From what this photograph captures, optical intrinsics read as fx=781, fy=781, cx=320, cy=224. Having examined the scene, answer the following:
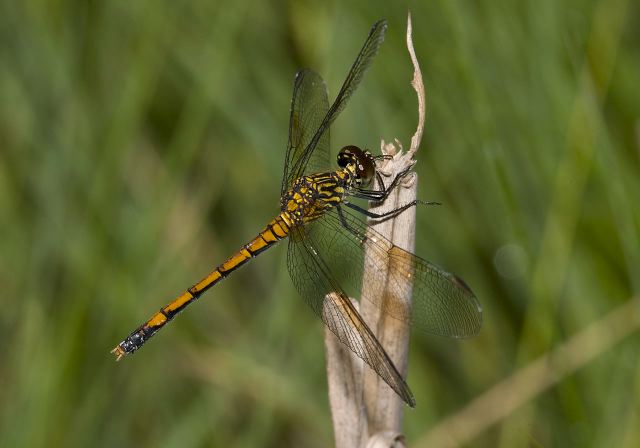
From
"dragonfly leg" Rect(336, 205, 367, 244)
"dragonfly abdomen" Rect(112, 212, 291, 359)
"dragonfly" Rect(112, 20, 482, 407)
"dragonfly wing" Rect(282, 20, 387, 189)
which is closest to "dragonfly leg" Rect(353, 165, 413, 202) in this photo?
"dragonfly" Rect(112, 20, 482, 407)

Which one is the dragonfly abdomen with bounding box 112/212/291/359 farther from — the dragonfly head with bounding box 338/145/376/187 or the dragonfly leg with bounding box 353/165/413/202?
the dragonfly leg with bounding box 353/165/413/202

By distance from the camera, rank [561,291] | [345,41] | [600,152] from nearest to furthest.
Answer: [600,152], [561,291], [345,41]

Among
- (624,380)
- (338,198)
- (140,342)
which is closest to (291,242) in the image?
(338,198)

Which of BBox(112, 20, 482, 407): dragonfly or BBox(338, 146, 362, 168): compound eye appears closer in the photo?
BBox(112, 20, 482, 407): dragonfly

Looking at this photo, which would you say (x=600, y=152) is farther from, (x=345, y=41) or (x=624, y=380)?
(x=345, y=41)

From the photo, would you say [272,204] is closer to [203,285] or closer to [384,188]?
[203,285]

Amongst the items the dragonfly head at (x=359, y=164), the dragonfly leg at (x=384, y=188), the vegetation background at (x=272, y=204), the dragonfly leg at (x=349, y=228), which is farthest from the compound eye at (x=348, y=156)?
the dragonfly leg at (x=384, y=188)

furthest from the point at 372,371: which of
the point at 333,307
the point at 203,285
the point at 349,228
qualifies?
the point at 203,285
